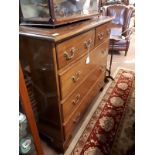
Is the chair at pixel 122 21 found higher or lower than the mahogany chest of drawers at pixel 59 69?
higher

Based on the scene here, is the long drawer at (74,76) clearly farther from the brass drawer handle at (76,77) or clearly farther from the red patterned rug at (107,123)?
the red patterned rug at (107,123)

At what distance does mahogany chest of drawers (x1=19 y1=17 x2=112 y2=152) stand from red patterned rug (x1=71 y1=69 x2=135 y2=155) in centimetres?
20

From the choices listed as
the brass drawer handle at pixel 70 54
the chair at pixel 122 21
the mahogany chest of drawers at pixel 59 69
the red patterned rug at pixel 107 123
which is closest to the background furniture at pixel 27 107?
the mahogany chest of drawers at pixel 59 69

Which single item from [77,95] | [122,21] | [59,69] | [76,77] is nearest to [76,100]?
[77,95]

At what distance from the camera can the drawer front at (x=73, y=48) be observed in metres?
0.92

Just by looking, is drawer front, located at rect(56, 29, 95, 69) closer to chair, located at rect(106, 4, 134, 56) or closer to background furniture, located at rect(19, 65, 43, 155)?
background furniture, located at rect(19, 65, 43, 155)

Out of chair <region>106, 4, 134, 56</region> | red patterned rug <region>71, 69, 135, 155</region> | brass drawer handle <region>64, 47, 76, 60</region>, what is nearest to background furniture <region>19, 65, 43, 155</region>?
brass drawer handle <region>64, 47, 76, 60</region>

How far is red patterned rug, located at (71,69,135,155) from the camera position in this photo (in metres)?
1.37

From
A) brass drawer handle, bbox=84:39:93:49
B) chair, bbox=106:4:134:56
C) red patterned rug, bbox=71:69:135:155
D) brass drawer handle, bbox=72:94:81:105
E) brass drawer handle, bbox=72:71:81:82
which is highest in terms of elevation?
chair, bbox=106:4:134:56

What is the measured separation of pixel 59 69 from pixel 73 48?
19cm

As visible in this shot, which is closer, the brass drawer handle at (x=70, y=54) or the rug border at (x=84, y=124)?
the brass drawer handle at (x=70, y=54)

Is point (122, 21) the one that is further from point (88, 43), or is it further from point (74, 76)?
point (74, 76)

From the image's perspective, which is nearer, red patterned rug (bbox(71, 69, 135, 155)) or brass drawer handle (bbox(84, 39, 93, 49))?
brass drawer handle (bbox(84, 39, 93, 49))

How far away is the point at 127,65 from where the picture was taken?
2.94 m
